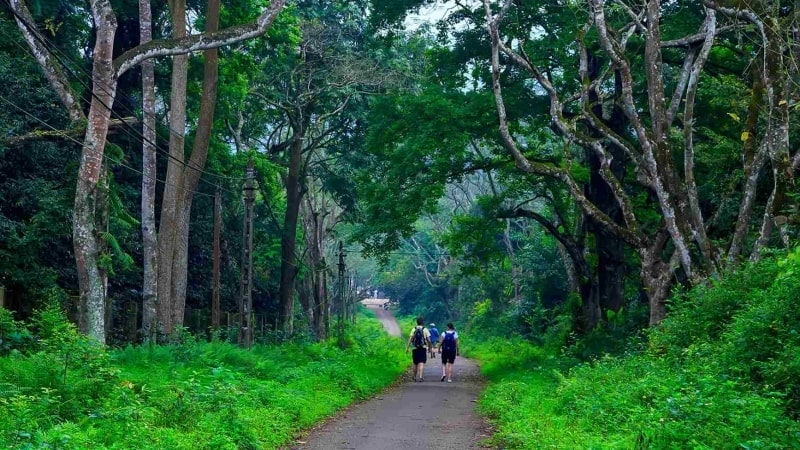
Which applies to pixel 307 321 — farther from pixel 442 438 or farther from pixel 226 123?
pixel 442 438

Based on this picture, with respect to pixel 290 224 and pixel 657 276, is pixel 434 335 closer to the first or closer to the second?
pixel 290 224

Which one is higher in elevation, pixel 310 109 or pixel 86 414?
pixel 310 109

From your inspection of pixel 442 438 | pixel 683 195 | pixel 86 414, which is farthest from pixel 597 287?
pixel 86 414

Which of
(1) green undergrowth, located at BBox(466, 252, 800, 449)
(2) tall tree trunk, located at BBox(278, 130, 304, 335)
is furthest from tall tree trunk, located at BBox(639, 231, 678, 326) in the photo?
(2) tall tree trunk, located at BBox(278, 130, 304, 335)

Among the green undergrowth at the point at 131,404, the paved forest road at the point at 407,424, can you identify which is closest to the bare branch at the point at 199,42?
the green undergrowth at the point at 131,404

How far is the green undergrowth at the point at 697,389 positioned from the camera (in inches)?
359

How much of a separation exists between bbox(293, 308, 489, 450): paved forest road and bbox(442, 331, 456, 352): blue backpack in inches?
117

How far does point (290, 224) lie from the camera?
36.0 metres

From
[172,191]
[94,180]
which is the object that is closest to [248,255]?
[172,191]

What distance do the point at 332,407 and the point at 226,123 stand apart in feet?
63.0

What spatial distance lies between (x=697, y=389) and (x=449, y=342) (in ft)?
50.7

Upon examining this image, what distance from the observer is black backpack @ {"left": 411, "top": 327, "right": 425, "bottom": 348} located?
1027 inches

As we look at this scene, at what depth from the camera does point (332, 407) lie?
17.2 meters

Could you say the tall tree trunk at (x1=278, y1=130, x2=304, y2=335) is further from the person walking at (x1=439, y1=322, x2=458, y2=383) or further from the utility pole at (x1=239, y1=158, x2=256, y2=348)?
the person walking at (x1=439, y1=322, x2=458, y2=383)
